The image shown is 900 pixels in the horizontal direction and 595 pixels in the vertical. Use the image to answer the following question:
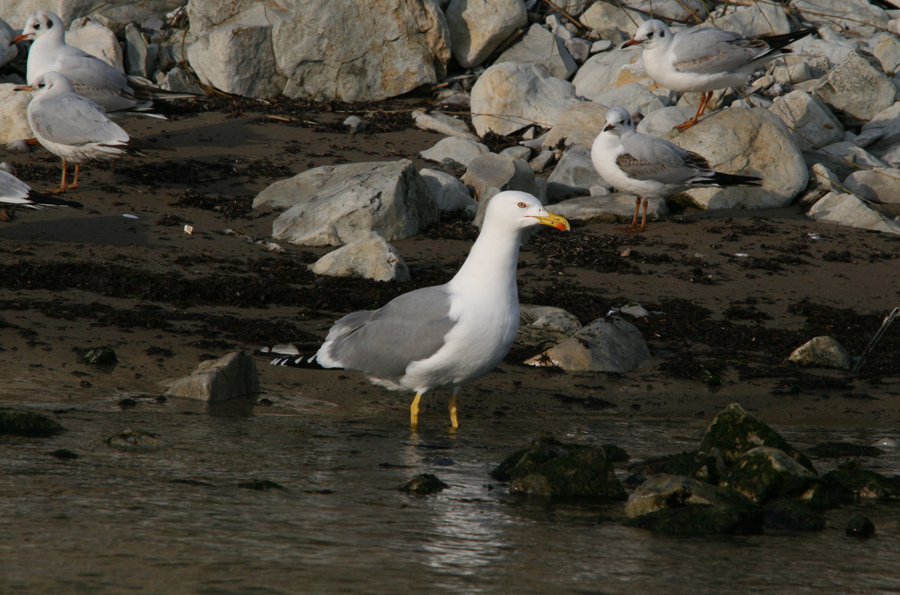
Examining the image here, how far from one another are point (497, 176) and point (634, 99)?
383 cm

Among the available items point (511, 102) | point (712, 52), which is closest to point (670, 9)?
point (511, 102)

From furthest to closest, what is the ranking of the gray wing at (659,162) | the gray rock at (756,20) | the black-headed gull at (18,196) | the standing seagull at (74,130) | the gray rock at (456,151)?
the gray rock at (756,20) → the gray rock at (456,151) → the standing seagull at (74,130) → the gray wing at (659,162) → the black-headed gull at (18,196)

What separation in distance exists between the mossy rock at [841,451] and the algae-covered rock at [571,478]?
1574 millimetres

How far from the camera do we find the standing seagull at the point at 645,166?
10.1 metres

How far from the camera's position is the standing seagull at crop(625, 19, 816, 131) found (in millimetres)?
11312

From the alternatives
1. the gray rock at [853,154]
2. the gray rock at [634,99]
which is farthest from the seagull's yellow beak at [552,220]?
the gray rock at [853,154]

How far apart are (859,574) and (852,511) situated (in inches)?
40.2

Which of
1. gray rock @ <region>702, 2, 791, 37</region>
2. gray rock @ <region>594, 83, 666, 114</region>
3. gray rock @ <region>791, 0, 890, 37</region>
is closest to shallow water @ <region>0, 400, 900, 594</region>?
gray rock @ <region>594, 83, 666, 114</region>

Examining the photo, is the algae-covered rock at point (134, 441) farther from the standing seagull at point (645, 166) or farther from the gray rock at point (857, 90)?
the gray rock at point (857, 90)

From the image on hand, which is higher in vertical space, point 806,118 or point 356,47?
point 356,47

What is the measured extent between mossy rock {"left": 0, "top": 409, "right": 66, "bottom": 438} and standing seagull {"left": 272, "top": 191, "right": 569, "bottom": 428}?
1.63 m

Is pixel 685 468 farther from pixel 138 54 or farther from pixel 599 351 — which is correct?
pixel 138 54

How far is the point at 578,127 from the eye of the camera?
12.4 meters

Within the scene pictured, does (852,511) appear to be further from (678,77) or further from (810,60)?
(810,60)
